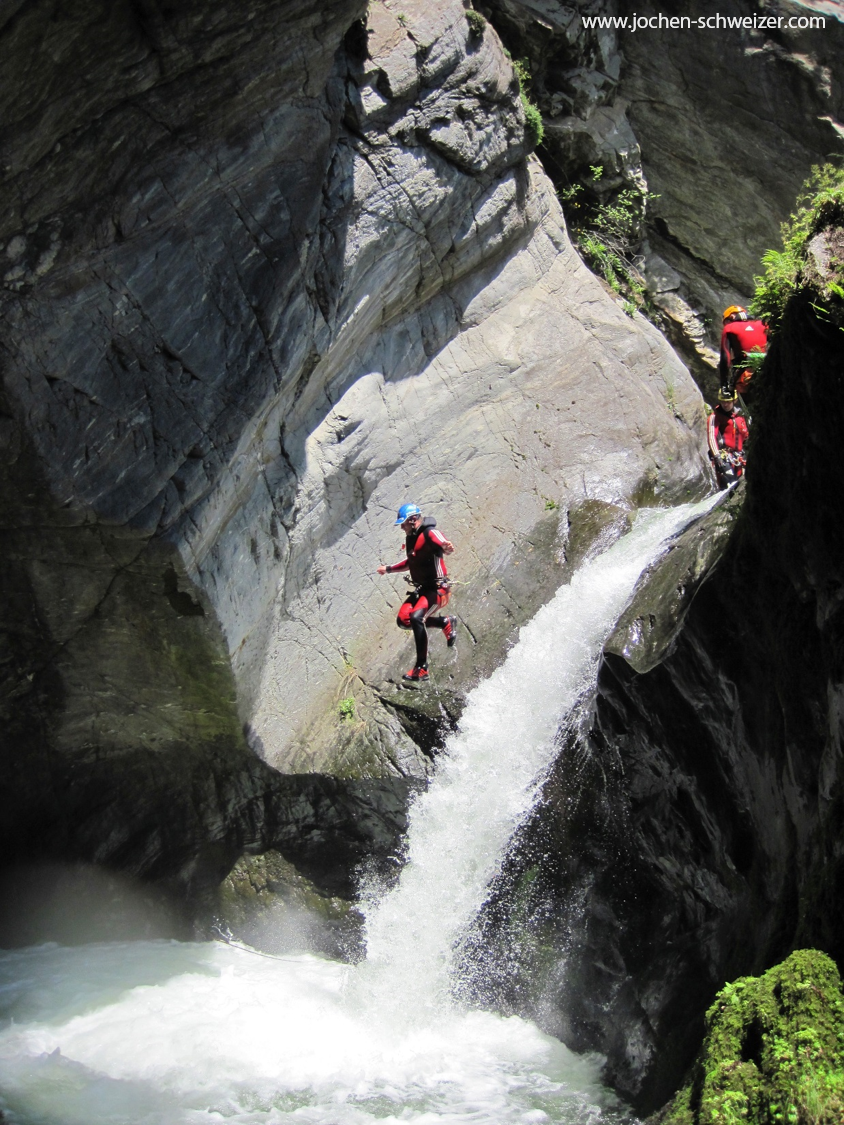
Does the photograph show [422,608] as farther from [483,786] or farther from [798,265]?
[798,265]

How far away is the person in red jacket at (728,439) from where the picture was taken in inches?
468

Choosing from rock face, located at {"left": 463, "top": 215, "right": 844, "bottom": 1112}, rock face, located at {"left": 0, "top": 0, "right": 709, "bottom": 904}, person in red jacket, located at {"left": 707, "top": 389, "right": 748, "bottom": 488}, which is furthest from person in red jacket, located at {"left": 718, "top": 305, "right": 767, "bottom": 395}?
rock face, located at {"left": 0, "top": 0, "right": 709, "bottom": 904}

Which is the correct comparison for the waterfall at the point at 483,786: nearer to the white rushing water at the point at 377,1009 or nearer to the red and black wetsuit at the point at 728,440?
the white rushing water at the point at 377,1009

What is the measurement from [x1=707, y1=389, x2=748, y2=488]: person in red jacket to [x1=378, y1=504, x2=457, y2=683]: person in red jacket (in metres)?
3.95

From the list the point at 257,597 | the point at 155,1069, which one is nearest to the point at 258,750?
the point at 257,597

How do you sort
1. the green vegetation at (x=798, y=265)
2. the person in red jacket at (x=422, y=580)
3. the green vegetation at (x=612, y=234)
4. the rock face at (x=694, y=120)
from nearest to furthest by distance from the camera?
1. the green vegetation at (x=798, y=265)
2. the person in red jacket at (x=422, y=580)
3. the rock face at (x=694, y=120)
4. the green vegetation at (x=612, y=234)

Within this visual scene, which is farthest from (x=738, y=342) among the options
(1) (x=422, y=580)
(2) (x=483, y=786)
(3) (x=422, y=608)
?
(2) (x=483, y=786)

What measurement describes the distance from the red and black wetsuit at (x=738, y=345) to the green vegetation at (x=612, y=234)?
555 centimetres

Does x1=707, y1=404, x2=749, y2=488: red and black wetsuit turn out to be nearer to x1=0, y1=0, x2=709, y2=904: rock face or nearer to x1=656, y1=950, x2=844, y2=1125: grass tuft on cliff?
x1=0, y1=0, x2=709, y2=904: rock face

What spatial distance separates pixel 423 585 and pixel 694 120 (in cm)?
1120

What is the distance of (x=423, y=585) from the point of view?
414 inches

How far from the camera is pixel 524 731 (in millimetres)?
10398

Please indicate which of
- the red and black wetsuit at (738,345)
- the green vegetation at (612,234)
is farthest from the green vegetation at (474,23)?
the red and black wetsuit at (738,345)

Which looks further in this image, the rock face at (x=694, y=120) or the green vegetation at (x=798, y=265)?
the rock face at (x=694, y=120)
